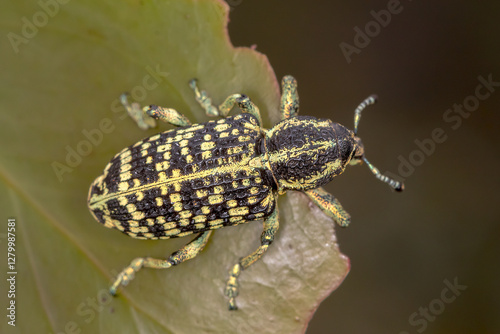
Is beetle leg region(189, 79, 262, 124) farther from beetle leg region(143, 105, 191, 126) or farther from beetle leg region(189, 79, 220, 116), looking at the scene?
beetle leg region(143, 105, 191, 126)

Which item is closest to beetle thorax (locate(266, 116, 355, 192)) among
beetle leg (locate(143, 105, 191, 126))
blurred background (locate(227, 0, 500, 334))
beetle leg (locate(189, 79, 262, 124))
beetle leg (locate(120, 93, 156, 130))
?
beetle leg (locate(189, 79, 262, 124))

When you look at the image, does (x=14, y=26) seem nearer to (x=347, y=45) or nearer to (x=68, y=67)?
(x=68, y=67)

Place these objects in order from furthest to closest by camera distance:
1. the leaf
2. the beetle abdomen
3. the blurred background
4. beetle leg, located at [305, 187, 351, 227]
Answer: the blurred background < beetle leg, located at [305, 187, 351, 227] < the leaf < the beetle abdomen

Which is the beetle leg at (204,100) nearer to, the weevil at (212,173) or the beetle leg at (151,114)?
the weevil at (212,173)

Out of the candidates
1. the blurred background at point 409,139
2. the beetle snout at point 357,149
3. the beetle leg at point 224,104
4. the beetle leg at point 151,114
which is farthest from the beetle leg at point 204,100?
the blurred background at point 409,139

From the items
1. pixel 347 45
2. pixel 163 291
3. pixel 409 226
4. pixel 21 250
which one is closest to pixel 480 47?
pixel 347 45

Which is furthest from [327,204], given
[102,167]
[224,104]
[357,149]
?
[102,167]
